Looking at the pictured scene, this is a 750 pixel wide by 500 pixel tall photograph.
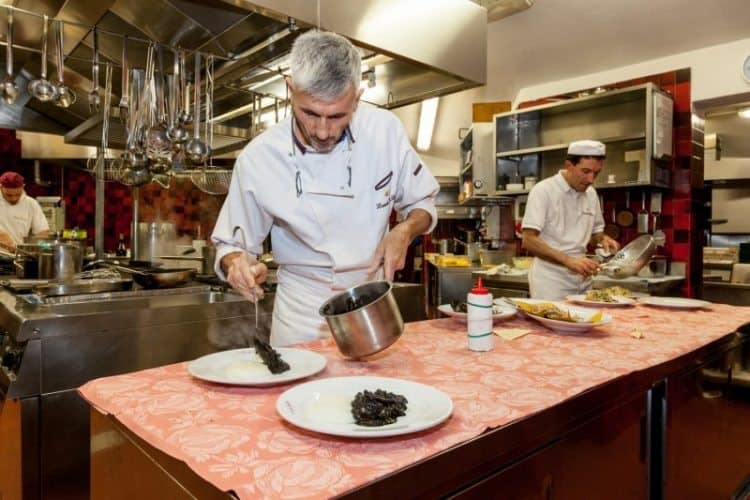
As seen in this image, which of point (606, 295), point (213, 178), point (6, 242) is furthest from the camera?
point (213, 178)

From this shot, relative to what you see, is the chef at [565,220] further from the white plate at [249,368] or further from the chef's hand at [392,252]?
the white plate at [249,368]

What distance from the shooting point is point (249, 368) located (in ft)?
3.56

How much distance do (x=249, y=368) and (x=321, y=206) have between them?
689mm

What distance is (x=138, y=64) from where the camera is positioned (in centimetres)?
321

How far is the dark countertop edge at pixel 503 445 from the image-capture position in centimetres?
67

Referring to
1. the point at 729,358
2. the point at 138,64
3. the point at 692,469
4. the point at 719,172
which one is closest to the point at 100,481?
the point at 692,469

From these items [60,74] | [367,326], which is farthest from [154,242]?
[367,326]

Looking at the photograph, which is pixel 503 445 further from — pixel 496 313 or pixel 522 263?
pixel 522 263

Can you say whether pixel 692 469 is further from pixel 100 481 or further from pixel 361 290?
pixel 100 481

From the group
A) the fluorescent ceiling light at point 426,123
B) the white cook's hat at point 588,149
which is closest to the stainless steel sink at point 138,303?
the white cook's hat at point 588,149

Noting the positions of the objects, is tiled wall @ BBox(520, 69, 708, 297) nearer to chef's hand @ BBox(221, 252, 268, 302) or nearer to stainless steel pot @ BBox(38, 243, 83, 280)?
chef's hand @ BBox(221, 252, 268, 302)

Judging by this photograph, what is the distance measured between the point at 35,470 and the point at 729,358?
2.44 meters

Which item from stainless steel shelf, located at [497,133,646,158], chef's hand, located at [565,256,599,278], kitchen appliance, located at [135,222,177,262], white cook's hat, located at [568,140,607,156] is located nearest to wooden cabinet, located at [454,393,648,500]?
chef's hand, located at [565,256,599,278]

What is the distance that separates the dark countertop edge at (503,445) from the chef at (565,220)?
2106mm
